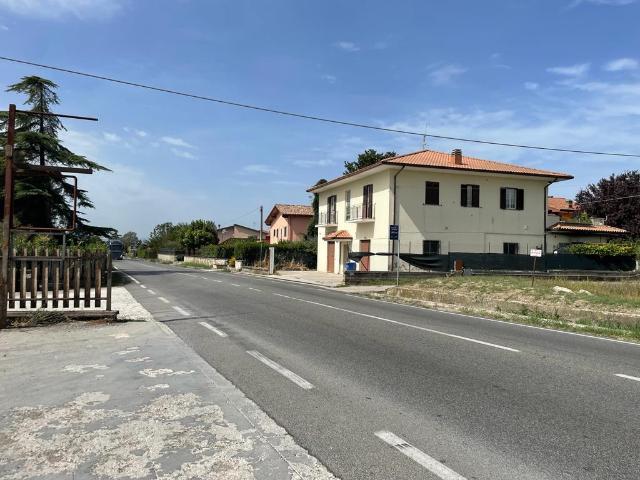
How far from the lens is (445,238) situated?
34375 mm

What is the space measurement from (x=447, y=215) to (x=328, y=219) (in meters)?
11.6

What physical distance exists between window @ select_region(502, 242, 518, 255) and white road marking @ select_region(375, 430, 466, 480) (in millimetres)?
33324

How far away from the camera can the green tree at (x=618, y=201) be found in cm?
5344

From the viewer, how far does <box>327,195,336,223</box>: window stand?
4255 centimetres

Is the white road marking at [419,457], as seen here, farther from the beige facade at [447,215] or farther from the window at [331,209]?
the window at [331,209]

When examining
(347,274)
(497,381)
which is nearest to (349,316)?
(497,381)

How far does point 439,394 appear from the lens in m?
5.88

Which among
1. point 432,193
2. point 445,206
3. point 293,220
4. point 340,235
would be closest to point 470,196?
point 445,206

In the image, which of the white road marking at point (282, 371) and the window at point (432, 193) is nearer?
the white road marking at point (282, 371)

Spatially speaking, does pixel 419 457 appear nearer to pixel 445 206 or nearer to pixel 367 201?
pixel 445 206

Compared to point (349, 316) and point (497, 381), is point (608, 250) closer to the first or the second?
point (349, 316)

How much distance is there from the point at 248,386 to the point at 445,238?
97.3 feet

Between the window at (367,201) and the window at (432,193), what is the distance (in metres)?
3.81

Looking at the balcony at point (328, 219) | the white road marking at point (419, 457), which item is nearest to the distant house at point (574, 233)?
the balcony at point (328, 219)
